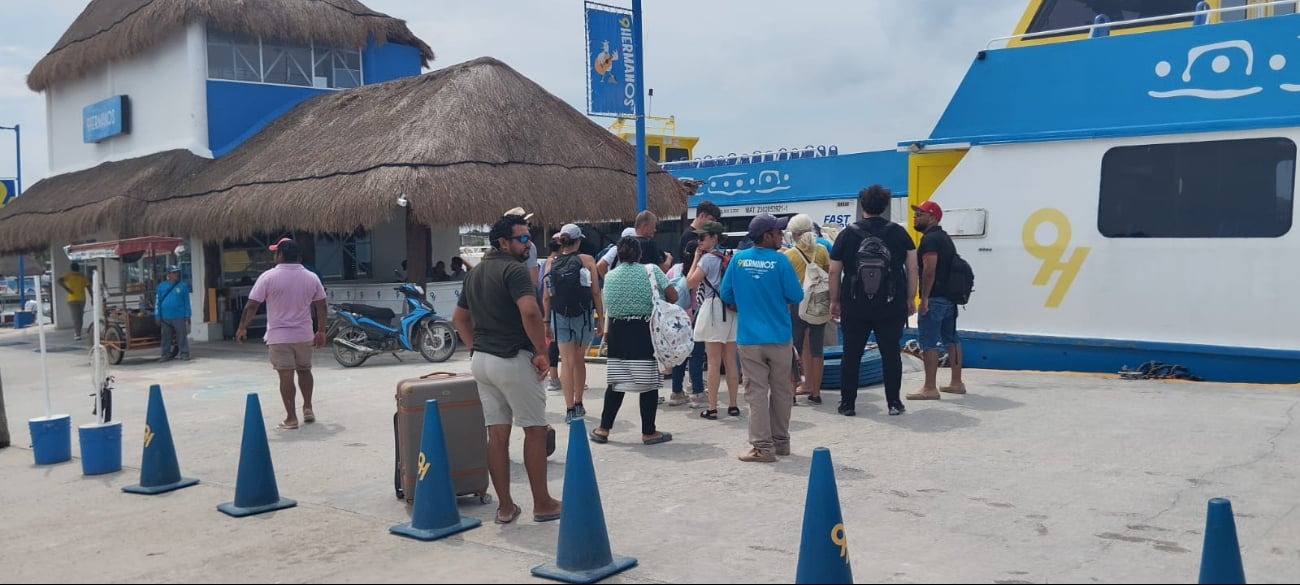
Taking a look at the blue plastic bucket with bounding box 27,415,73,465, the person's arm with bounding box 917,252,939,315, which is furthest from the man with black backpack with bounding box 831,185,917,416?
the blue plastic bucket with bounding box 27,415,73,465

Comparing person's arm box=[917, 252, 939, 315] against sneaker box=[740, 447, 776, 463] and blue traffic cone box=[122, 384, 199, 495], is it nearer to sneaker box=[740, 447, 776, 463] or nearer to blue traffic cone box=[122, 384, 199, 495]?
sneaker box=[740, 447, 776, 463]

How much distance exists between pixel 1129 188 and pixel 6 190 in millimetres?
29196

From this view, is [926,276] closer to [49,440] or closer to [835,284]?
[835,284]

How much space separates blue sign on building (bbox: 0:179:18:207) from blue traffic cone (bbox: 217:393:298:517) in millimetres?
25475

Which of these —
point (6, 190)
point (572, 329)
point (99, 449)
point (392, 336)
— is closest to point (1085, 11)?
point (572, 329)

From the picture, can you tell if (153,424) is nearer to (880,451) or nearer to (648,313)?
(648,313)

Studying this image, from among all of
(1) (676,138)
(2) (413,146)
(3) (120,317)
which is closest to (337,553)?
(2) (413,146)

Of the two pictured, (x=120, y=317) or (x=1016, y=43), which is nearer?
(x=1016, y=43)

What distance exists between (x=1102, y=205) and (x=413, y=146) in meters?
10.6

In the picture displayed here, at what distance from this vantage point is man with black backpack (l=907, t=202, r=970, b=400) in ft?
27.1

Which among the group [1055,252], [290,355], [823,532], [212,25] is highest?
[212,25]

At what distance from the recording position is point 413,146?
1623 centimetres

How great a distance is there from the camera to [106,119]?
21.2 meters

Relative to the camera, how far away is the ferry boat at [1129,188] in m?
8.68
